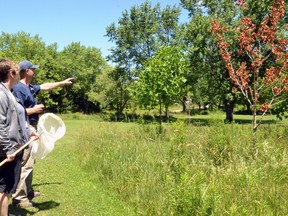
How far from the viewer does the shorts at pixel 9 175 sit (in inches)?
139

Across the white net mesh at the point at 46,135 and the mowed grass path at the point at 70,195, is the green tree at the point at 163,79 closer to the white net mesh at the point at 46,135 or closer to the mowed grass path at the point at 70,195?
the mowed grass path at the point at 70,195

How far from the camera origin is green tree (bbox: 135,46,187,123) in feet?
46.8

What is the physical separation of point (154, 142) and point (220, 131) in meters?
1.51

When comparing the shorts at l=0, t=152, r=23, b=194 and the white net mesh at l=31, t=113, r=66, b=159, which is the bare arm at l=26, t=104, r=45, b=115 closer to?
the white net mesh at l=31, t=113, r=66, b=159

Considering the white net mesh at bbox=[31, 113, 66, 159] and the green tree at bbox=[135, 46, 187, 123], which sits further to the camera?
the green tree at bbox=[135, 46, 187, 123]

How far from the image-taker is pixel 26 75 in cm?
472

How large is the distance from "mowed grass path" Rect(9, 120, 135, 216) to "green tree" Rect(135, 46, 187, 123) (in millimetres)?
7096

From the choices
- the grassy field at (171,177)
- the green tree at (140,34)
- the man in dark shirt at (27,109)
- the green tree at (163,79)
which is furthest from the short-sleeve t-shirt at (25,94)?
the green tree at (140,34)

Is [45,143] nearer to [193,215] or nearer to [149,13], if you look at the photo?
[193,215]

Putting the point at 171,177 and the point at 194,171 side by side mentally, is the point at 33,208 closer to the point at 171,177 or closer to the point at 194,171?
the point at 171,177

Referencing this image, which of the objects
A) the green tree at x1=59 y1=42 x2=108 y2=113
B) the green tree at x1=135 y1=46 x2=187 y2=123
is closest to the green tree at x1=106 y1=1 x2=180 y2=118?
the green tree at x1=59 y1=42 x2=108 y2=113

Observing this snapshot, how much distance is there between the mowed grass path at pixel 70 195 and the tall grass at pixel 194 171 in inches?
8.4

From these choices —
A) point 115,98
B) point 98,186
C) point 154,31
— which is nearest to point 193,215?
point 98,186

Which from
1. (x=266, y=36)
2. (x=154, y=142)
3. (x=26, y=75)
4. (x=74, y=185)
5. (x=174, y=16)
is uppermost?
(x=174, y=16)
